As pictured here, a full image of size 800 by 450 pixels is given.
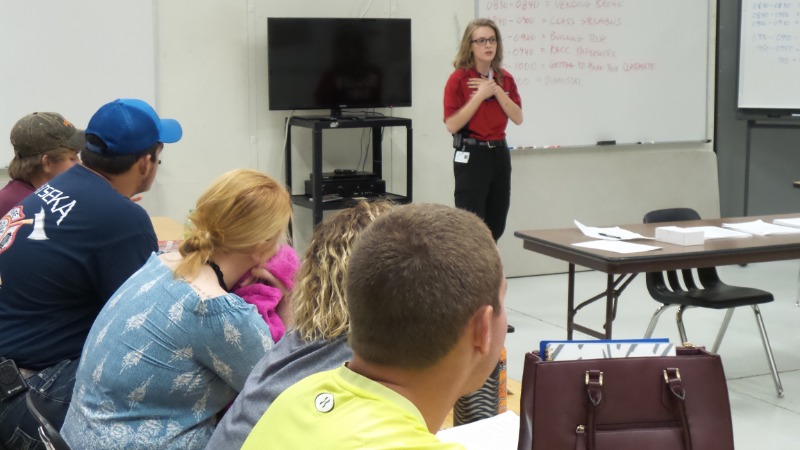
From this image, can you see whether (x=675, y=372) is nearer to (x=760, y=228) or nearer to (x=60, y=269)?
(x=60, y=269)

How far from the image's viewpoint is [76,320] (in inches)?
100

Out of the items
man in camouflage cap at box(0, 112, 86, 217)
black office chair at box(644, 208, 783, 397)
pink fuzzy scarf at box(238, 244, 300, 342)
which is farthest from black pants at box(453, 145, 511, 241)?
pink fuzzy scarf at box(238, 244, 300, 342)

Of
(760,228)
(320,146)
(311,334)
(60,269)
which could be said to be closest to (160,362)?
(311,334)

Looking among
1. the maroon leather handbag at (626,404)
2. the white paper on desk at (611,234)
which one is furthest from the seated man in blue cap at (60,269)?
the white paper on desk at (611,234)

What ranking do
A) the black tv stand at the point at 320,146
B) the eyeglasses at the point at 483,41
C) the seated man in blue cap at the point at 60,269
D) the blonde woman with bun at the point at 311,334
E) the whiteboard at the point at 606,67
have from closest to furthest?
the blonde woman with bun at the point at 311,334
the seated man in blue cap at the point at 60,269
the eyeglasses at the point at 483,41
the black tv stand at the point at 320,146
the whiteboard at the point at 606,67

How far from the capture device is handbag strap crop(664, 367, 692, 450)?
75.4 inches

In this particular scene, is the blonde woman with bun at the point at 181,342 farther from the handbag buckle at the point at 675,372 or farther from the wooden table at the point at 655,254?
the wooden table at the point at 655,254

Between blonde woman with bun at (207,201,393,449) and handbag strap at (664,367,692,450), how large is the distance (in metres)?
0.67

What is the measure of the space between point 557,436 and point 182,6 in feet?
14.5

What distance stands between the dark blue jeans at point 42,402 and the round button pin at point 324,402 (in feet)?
4.66

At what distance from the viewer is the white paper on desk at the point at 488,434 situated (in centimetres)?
187

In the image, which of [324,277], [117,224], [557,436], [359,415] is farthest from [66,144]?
[359,415]

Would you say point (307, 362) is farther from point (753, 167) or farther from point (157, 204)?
point (753, 167)

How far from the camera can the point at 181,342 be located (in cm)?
198
